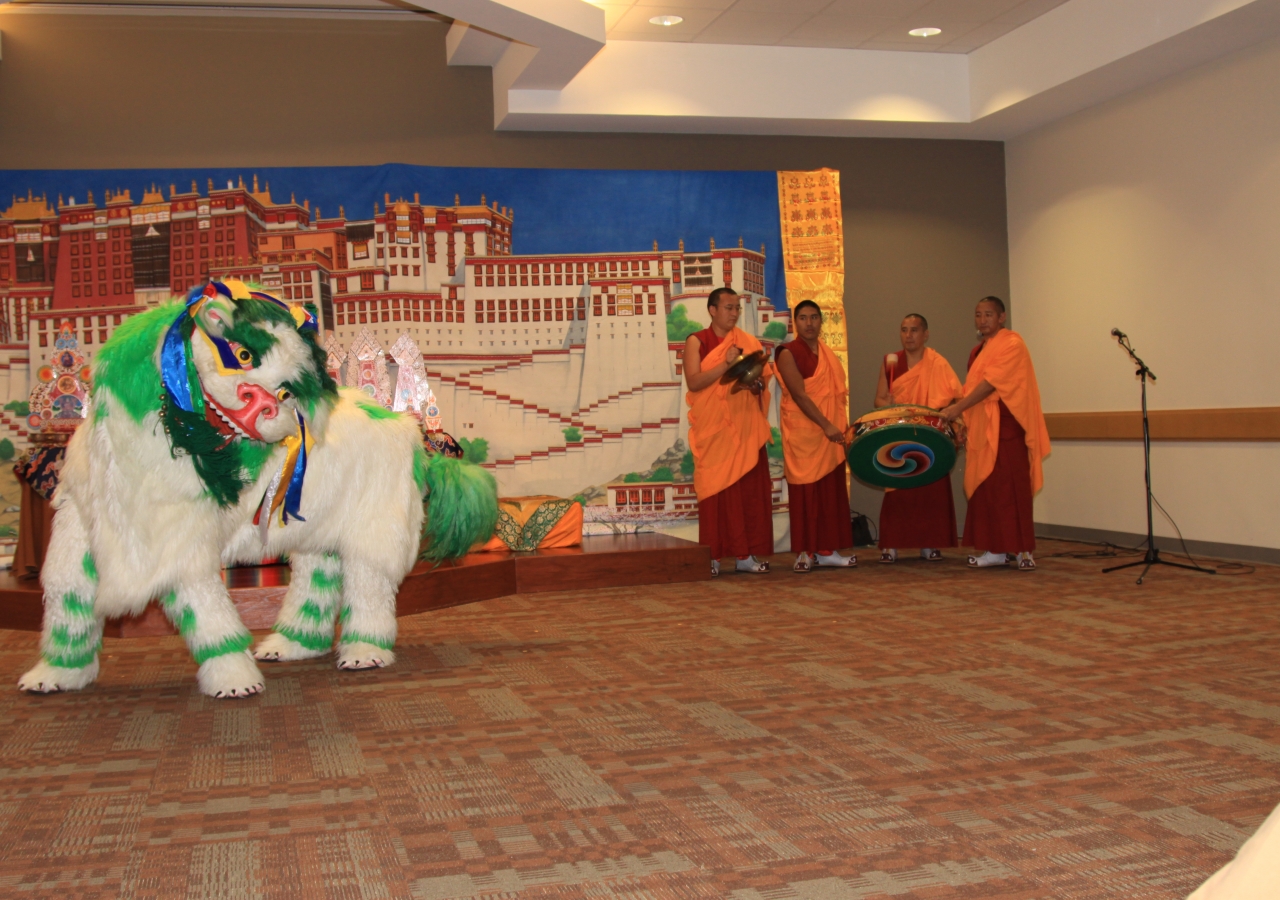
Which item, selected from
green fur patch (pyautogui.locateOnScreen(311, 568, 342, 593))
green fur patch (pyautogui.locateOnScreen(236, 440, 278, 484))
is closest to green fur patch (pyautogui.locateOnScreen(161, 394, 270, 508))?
green fur patch (pyautogui.locateOnScreen(236, 440, 278, 484))

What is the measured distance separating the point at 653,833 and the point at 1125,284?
611 centimetres

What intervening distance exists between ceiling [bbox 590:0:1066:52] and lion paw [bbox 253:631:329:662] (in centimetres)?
413

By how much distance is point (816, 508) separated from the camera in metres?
6.45

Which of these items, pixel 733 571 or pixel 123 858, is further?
pixel 733 571

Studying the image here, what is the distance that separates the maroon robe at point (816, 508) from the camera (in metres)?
6.40

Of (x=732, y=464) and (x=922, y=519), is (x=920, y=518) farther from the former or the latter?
(x=732, y=464)

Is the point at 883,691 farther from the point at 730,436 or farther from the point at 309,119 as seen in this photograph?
the point at 309,119

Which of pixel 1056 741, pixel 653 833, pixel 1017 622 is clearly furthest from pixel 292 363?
pixel 1017 622

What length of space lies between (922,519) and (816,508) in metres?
0.69

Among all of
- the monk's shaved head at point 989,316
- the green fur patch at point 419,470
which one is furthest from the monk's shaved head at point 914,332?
the green fur patch at point 419,470

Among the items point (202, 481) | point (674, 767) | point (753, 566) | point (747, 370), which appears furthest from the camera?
point (753, 566)

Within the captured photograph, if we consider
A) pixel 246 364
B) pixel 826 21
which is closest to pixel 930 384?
pixel 826 21

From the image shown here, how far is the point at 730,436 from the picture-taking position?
6.24 meters

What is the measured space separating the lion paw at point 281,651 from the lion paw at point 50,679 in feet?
1.92
